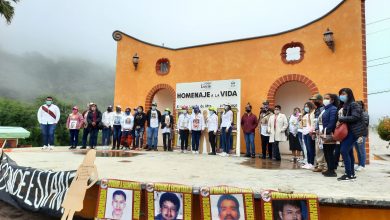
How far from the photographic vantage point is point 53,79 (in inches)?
5064

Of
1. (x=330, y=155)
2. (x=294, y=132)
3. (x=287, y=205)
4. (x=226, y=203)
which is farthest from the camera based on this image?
(x=294, y=132)

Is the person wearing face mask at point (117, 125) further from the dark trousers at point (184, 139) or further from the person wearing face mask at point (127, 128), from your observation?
the dark trousers at point (184, 139)

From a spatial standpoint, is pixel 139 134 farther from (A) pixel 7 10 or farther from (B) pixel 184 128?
(A) pixel 7 10

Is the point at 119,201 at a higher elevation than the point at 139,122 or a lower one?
lower

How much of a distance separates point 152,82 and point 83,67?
153364 mm

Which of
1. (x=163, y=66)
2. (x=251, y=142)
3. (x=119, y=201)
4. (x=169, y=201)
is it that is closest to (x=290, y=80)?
(x=251, y=142)

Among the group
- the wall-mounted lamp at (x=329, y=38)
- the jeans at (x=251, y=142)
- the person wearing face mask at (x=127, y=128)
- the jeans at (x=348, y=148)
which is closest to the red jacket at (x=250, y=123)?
the jeans at (x=251, y=142)

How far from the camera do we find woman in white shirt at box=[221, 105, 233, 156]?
952 centimetres

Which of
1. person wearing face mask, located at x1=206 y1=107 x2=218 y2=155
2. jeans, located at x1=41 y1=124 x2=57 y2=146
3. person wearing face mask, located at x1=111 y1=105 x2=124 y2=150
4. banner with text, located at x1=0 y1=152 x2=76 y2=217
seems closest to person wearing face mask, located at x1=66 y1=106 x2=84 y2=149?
jeans, located at x1=41 y1=124 x2=57 y2=146

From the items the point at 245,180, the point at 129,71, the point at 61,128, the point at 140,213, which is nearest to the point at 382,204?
the point at 245,180

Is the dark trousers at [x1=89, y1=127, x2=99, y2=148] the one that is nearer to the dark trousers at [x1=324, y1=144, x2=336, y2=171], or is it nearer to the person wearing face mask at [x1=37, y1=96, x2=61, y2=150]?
the person wearing face mask at [x1=37, y1=96, x2=61, y2=150]

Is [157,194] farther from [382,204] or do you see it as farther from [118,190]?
[382,204]

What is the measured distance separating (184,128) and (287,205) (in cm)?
704

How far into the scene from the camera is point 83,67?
155250mm
